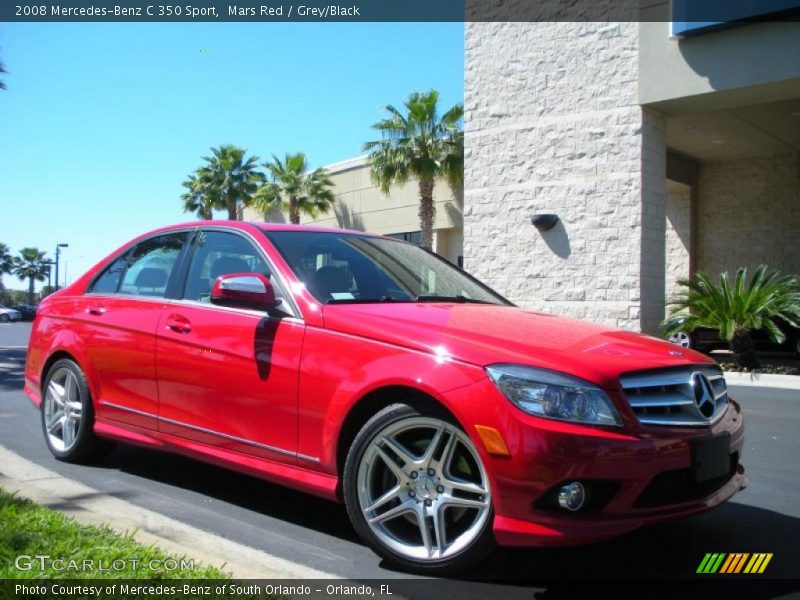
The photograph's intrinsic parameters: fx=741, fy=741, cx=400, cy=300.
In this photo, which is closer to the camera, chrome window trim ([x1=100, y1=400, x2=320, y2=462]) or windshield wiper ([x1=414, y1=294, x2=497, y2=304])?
chrome window trim ([x1=100, y1=400, x2=320, y2=462])

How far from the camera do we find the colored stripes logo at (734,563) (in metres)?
3.33

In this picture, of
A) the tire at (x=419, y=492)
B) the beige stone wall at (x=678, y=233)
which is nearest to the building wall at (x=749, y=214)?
the beige stone wall at (x=678, y=233)

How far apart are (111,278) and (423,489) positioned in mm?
3051

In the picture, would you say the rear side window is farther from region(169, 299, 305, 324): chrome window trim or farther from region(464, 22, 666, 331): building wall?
region(464, 22, 666, 331): building wall

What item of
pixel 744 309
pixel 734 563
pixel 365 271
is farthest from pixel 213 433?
pixel 744 309

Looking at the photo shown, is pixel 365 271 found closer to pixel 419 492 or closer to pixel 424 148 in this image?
pixel 419 492

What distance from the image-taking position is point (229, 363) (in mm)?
3859

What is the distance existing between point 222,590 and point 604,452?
150 cm

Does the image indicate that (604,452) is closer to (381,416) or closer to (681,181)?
(381,416)

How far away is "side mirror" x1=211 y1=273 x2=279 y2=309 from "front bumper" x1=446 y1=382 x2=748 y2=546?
1.32m

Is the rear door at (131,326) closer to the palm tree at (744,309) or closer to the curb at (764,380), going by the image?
the curb at (764,380)

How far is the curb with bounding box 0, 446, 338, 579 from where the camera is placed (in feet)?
10.3

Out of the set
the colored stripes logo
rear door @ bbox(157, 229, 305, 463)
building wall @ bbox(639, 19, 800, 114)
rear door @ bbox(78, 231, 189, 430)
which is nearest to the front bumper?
the colored stripes logo

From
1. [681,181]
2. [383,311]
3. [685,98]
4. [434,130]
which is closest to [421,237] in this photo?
[434,130]
